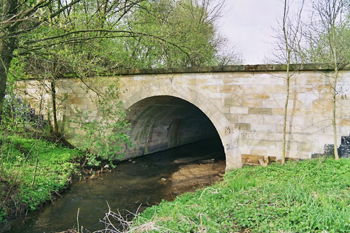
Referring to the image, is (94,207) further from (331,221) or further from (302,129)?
(302,129)

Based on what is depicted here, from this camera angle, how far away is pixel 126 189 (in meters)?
7.70

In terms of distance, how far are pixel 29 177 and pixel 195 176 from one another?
4.79 meters

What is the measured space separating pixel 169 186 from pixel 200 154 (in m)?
4.97

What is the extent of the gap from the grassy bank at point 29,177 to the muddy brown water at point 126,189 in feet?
0.83

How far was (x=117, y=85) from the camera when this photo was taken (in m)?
9.24

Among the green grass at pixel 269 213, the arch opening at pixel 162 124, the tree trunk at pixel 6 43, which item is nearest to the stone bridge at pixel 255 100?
the arch opening at pixel 162 124

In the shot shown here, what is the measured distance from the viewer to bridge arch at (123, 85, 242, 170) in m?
7.75

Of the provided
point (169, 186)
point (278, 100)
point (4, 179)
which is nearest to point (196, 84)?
point (278, 100)

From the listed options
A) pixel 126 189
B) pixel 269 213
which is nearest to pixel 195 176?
pixel 126 189

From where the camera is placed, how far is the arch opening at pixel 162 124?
1002cm

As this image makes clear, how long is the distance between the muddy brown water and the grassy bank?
252 mm

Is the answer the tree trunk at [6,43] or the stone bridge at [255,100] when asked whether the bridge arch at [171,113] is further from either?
the tree trunk at [6,43]

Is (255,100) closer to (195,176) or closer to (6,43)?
(195,176)

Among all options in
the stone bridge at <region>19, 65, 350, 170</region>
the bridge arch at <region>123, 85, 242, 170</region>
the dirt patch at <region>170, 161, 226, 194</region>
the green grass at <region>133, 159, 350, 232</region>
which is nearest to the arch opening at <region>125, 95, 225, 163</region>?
the bridge arch at <region>123, 85, 242, 170</region>
